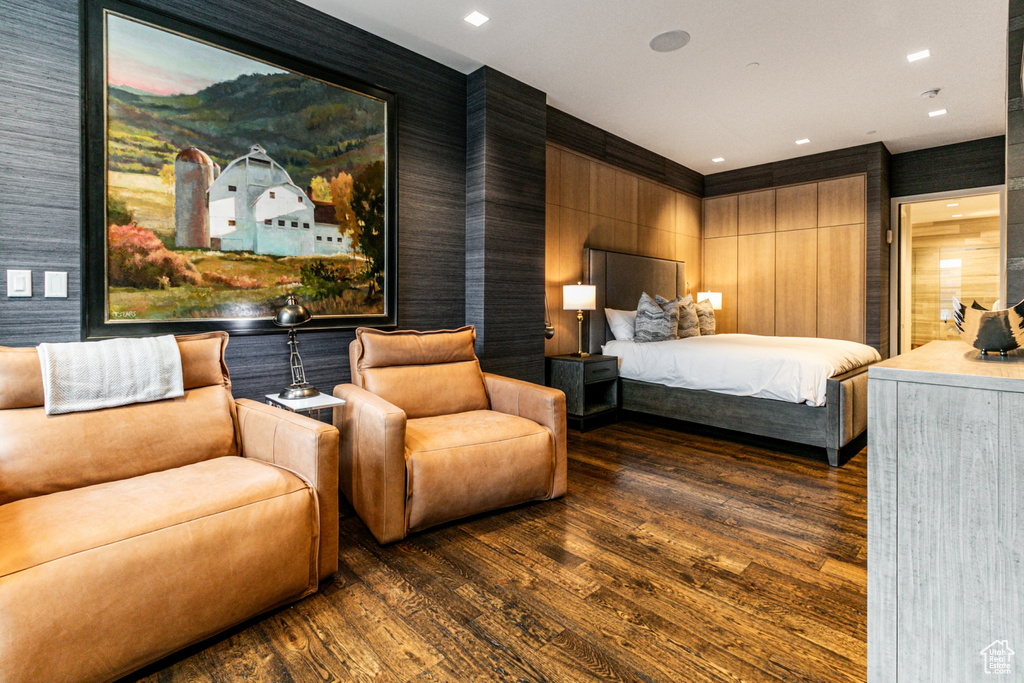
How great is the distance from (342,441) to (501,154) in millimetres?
2295

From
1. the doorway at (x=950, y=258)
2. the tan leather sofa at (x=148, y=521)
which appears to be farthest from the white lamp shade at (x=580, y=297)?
the doorway at (x=950, y=258)

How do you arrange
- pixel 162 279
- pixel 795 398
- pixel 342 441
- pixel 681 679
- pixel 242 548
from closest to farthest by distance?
1. pixel 681 679
2. pixel 242 548
3. pixel 162 279
4. pixel 342 441
5. pixel 795 398

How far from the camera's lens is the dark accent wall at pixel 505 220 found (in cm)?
347

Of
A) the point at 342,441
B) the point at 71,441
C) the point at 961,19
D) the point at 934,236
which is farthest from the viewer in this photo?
the point at 934,236

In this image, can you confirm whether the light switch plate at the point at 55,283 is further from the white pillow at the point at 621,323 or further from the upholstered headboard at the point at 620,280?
the white pillow at the point at 621,323

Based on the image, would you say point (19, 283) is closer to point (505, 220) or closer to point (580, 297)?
point (505, 220)

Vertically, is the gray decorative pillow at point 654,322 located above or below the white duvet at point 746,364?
above

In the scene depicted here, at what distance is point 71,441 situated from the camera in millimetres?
1691

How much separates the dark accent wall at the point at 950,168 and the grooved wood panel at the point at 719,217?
5.44ft

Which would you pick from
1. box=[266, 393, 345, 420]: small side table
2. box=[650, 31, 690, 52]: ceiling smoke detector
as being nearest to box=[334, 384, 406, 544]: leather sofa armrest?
box=[266, 393, 345, 420]: small side table

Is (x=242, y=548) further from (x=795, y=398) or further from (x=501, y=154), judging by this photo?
(x=795, y=398)

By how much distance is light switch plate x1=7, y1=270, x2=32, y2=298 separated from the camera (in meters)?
1.92

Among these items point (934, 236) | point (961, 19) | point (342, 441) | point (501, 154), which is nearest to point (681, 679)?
point (342, 441)

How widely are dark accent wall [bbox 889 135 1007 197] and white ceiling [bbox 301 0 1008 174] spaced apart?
301 mm
